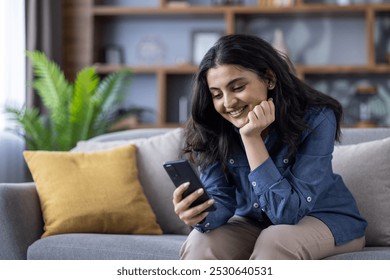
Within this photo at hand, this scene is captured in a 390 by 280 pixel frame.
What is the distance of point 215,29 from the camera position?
5438 millimetres

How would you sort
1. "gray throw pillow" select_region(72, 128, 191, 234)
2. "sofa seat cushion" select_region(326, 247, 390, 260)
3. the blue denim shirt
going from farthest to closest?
"gray throw pillow" select_region(72, 128, 191, 234) < "sofa seat cushion" select_region(326, 247, 390, 260) < the blue denim shirt

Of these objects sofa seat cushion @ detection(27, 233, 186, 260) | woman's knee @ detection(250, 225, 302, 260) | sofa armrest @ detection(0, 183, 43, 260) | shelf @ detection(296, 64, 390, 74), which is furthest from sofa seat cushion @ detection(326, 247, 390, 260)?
shelf @ detection(296, 64, 390, 74)

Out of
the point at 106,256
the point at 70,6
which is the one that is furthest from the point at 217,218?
the point at 70,6

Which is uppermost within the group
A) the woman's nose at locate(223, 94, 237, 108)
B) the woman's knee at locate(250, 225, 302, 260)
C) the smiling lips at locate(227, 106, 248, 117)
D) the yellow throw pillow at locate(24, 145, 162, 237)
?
the woman's nose at locate(223, 94, 237, 108)

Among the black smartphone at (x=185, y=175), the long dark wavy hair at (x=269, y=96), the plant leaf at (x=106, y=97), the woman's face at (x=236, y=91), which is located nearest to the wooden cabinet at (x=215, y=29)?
the plant leaf at (x=106, y=97)

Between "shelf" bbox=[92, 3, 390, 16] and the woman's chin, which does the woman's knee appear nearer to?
the woman's chin

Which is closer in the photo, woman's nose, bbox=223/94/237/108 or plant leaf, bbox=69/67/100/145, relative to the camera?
woman's nose, bbox=223/94/237/108

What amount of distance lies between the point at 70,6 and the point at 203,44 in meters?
1.08

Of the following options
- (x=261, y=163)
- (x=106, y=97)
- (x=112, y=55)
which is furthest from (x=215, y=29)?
(x=261, y=163)

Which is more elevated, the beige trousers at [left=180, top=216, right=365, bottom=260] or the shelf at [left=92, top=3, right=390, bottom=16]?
the shelf at [left=92, top=3, right=390, bottom=16]

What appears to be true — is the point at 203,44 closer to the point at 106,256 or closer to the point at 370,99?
the point at 370,99

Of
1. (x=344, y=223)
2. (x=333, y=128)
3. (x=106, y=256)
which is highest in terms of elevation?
(x=333, y=128)

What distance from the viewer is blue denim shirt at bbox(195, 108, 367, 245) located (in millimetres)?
1909

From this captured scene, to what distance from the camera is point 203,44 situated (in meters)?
5.41
